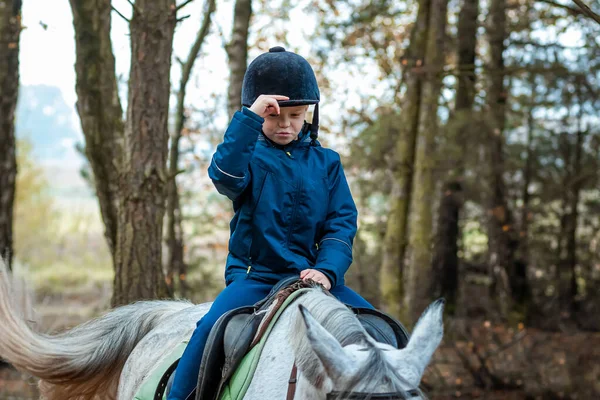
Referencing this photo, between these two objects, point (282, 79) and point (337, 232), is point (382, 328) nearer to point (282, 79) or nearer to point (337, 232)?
point (337, 232)

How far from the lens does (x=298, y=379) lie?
2.41 meters

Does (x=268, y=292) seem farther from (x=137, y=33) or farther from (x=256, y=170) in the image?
(x=137, y=33)

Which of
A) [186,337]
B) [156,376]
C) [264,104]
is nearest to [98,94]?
[186,337]

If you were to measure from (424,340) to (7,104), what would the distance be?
8.86 meters

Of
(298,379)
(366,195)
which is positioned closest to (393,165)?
(366,195)

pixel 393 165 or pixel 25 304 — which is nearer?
pixel 25 304

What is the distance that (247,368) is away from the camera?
107 inches

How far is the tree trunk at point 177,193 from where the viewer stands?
10.2 meters

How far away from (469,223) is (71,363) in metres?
12.0

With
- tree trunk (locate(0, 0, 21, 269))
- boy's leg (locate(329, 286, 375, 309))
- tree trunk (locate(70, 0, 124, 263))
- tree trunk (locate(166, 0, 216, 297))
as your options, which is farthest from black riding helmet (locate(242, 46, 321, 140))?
tree trunk (locate(0, 0, 21, 269))

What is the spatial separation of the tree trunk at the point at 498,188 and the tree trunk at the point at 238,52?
5.45 metres

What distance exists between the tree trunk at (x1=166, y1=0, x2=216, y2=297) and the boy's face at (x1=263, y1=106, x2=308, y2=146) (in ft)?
22.8

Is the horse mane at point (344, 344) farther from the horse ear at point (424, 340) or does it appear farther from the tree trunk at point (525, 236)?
the tree trunk at point (525, 236)

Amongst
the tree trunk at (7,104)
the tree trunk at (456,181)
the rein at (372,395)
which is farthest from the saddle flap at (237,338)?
the tree trunk at (456,181)
